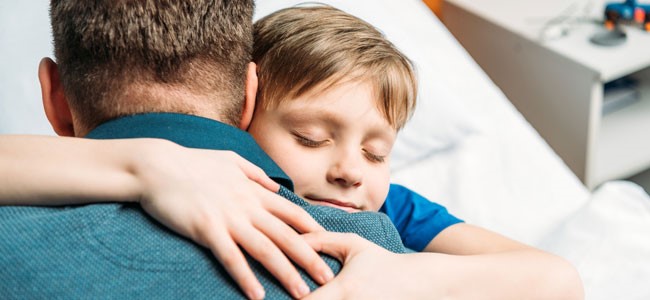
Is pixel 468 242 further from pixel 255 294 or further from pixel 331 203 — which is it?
pixel 255 294

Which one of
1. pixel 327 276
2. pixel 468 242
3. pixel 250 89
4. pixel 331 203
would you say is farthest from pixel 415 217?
pixel 327 276

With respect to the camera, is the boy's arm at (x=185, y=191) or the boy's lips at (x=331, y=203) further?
the boy's lips at (x=331, y=203)

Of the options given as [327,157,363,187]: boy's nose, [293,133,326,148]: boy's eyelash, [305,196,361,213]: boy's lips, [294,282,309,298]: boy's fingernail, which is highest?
[294,282,309,298]: boy's fingernail

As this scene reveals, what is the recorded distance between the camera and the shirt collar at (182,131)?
2.26 ft

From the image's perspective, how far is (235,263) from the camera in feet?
1.97

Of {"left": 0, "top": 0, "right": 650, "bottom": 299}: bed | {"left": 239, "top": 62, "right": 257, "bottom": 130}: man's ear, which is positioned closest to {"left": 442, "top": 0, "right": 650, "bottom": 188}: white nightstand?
{"left": 0, "top": 0, "right": 650, "bottom": 299}: bed

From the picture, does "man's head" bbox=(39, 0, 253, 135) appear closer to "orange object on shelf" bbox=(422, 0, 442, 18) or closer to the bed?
the bed

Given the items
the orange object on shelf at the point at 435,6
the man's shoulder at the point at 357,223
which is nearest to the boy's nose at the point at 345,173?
the man's shoulder at the point at 357,223

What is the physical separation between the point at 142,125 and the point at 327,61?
13.3 inches

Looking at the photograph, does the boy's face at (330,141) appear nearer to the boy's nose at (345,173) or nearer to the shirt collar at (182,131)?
the boy's nose at (345,173)

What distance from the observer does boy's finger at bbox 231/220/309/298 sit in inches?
24.0

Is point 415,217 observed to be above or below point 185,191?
below

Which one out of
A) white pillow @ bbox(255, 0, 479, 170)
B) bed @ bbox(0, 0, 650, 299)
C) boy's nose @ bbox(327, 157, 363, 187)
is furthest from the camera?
white pillow @ bbox(255, 0, 479, 170)

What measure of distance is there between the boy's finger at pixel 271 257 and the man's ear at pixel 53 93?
0.29 metres
